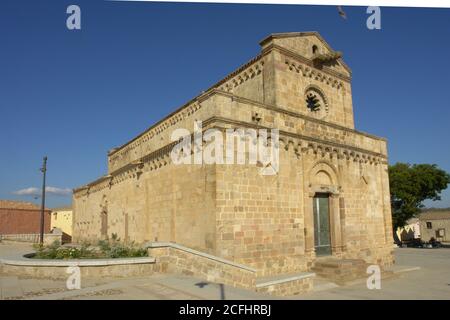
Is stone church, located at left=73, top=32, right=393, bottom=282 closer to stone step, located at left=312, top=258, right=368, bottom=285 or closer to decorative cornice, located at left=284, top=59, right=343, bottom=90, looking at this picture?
decorative cornice, located at left=284, top=59, right=343, bottom=90

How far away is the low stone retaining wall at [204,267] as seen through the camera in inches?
359

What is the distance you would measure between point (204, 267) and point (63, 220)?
38.2 meters

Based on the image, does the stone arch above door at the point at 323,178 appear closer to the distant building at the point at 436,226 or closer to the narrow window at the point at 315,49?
the narrow window at the point at 315,49

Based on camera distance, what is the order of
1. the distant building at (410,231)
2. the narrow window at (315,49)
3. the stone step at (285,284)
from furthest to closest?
the distant building at (410,231) → the narrow window at (315,49) → the stone step at (285,284)

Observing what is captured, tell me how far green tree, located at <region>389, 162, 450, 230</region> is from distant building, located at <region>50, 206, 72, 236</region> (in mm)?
35481

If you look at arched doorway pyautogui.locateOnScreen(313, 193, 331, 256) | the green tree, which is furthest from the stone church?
the green tree

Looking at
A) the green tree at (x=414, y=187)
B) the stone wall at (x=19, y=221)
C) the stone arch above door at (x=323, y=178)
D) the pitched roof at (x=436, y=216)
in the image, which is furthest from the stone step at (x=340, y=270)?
the pitched roof at (x=436, y=216)

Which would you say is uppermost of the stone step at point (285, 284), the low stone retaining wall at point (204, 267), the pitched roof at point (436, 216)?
the pitched roof at point (436, 216)

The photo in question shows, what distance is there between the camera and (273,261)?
1173 centimetres

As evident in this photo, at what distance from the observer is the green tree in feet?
118

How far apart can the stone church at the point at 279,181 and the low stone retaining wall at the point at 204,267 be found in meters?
1.03

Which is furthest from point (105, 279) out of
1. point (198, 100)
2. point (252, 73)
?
point (252, 73)

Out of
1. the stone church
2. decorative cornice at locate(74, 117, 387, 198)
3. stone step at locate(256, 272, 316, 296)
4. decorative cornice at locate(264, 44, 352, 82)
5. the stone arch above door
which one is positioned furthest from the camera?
decorative cornice at locate(264, 44, 352, 82)
